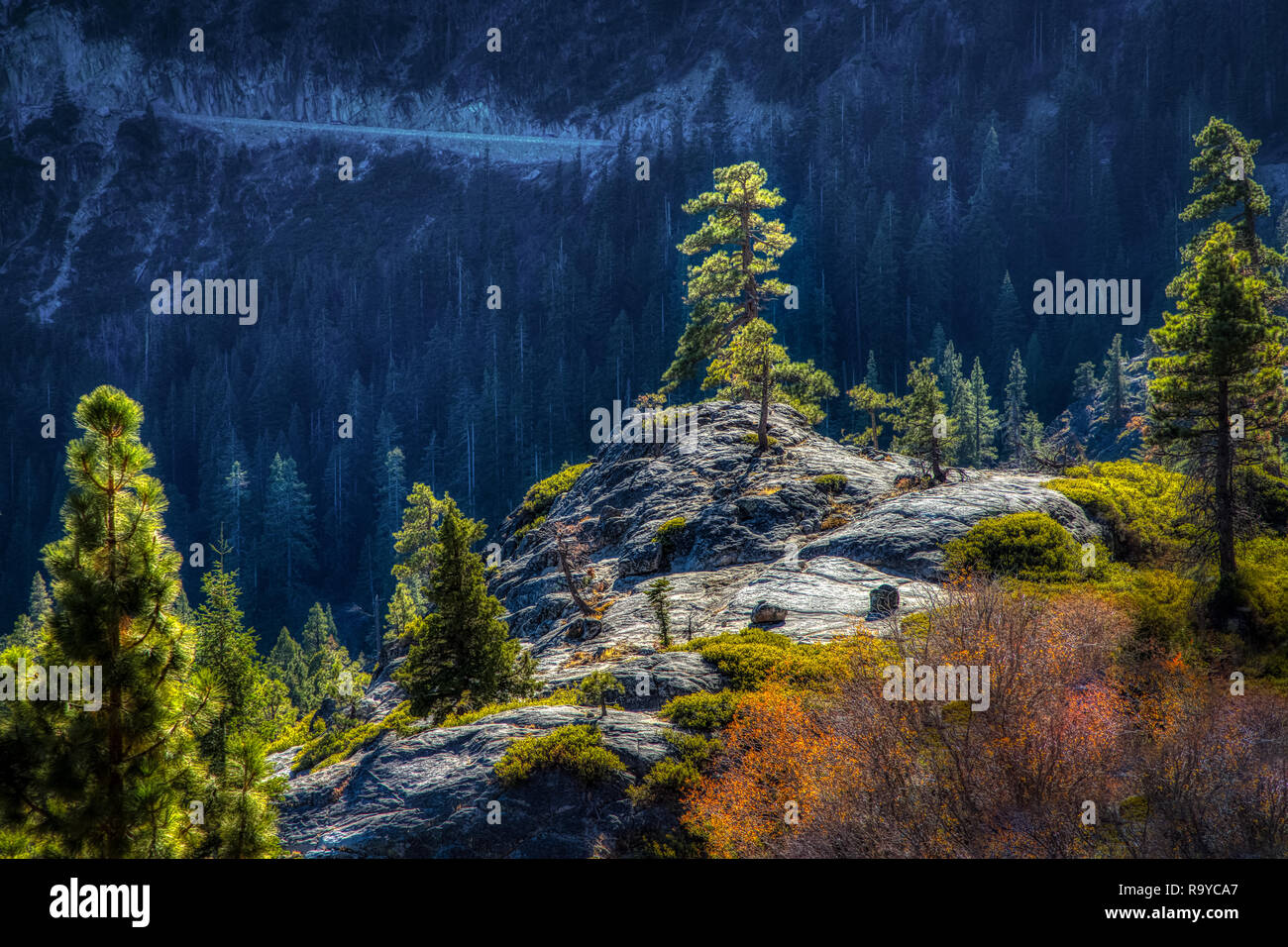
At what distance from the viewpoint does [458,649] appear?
68.2ft

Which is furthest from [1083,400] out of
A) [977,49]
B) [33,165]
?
[33,165]

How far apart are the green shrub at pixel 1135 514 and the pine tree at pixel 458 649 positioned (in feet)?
64.3

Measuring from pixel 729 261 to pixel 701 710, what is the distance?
2700 centimetres

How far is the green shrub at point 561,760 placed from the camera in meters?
15.3

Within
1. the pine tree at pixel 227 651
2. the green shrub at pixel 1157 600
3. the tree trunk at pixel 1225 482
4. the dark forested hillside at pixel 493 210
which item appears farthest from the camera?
the dark forested hillside at pixel 493 210

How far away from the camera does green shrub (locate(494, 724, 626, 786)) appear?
15.3 metres

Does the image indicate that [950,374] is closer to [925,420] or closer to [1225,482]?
[925,420]

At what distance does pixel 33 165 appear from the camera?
152 meters

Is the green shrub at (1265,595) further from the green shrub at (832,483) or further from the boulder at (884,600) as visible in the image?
the green shrub at (832,483)

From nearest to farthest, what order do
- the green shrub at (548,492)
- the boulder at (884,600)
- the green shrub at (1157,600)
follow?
the green shrub at (1157,600), the boulder at (884,600), the green shrub at (548,492)

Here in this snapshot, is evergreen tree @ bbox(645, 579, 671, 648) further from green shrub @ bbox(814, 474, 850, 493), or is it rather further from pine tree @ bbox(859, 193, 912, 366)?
pine tree @ bbox(859, 193, 912, 366)

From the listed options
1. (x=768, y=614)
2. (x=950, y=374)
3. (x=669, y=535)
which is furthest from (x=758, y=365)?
(x=950, y=374)

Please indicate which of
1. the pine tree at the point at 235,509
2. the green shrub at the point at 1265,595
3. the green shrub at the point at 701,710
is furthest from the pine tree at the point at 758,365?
the pine tree at the point at 235,509
